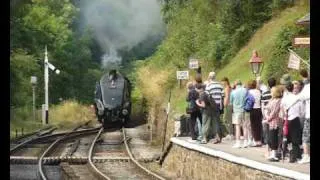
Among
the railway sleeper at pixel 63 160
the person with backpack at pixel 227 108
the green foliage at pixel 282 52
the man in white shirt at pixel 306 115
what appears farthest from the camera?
the railway sleeper at pixel 63 160

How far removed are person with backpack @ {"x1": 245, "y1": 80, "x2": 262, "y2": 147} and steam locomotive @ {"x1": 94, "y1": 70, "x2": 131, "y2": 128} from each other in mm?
23152

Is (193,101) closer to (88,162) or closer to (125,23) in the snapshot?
(88,162)

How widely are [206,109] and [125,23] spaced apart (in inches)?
1737

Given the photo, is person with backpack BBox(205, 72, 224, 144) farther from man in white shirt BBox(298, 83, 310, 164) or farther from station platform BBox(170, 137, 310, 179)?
man in white shirt BBox(298, 83, 310, 164)

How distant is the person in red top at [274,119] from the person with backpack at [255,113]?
1961mm

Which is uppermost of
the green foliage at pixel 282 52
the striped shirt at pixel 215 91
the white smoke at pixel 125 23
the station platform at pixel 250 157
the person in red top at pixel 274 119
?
the white smoke at pixel 125 23

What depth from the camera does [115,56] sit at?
217ft

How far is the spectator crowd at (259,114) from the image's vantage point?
1294cm

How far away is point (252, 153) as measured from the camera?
15.6 metres

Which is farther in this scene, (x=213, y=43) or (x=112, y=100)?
(x=112, y=100)

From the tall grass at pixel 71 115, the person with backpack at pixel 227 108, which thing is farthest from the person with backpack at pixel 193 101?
the tall grass at pixel 71 115

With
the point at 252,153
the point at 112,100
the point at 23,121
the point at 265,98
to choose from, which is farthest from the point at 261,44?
the point at 23,121

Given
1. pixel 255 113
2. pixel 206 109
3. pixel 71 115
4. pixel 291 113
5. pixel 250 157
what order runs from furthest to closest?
pixel 71 115 < pixel 206 109 < pixel 255 113 < pixel 250 157 < pixel 291 113

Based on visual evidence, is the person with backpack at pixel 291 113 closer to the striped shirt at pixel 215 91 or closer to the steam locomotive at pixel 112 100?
the striped shirt at pixel 215 91
